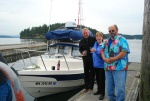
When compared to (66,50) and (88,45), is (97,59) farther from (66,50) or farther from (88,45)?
(66,50)

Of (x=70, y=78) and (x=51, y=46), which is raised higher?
(x=51, y=46)

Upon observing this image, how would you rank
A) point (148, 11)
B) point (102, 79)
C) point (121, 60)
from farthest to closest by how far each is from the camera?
point (102, 79), point (121, 60), point (148, 11)

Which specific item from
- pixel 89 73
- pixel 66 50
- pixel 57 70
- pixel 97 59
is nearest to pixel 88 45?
pixel 97 59

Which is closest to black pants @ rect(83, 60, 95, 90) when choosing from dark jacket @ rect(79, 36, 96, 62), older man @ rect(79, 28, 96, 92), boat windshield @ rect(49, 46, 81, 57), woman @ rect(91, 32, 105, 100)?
older man @ rect(79, 28, 96, 92)

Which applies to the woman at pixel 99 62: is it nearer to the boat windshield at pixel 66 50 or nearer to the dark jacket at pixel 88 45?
the dark jacket at pixel 88 45

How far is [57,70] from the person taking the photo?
8.34 meters

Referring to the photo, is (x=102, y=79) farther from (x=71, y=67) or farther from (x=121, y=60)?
(x=71, y=67)

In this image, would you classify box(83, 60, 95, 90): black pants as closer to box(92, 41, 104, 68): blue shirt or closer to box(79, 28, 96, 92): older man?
box(79, 28, 96, 92): older man

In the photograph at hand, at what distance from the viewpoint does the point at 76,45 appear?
991 centimetres

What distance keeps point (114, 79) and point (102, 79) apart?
1.24 metres

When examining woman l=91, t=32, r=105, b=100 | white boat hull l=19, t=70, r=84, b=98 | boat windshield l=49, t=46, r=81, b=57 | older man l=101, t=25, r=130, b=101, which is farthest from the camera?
boat windshield l=49, t=46, r=81, b=57

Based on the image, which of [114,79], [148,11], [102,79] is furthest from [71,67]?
[148,11]

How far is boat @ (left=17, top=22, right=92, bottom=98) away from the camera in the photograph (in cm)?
811

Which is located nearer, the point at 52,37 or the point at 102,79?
the point at 102,79
